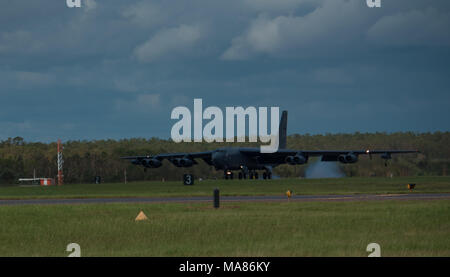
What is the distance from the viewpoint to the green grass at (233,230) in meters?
19.1

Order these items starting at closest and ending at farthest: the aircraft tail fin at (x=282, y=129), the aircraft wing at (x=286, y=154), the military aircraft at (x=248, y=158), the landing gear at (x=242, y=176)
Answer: the military aircraft at (x=248, y=158), the aircraft wing at (x=286, y=154), the landing gear at (x=242, y=176), the aircraft tail fin at (x=282, y=129)

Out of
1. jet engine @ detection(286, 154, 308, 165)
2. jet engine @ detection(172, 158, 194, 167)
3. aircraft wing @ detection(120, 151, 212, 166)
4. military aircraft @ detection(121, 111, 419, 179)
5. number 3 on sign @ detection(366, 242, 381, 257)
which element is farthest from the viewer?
jet engine @ detection(172, 158, 194, 167)

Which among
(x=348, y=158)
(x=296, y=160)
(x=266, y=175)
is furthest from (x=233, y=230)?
(x=266, y=175)

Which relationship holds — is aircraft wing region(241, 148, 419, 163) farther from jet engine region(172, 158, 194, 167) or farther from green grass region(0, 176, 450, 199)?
green grass region(0, 176, 450, 199)

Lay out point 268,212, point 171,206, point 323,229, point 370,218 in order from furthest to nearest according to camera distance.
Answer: point 171,206 < point 268,212 < point 370,218 < point 323,229

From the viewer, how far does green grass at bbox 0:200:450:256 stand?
1908cm

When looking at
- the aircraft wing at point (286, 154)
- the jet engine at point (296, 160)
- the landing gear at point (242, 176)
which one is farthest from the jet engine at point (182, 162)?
the jet engine at point (296, 160)

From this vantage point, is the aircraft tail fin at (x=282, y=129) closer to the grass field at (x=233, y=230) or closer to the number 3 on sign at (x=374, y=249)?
the grass field at (x=233, y=230)

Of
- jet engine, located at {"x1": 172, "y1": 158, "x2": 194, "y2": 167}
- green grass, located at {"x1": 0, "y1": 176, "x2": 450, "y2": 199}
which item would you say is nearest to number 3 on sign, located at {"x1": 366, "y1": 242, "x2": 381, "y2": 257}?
green grass, located at {"x1": 0, "y1": 176, "x2": 450, "y2": 199}

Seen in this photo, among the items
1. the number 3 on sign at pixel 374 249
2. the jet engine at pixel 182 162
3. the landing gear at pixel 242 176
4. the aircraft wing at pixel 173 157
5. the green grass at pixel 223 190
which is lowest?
the number 3 on sign at pixel 374 249
